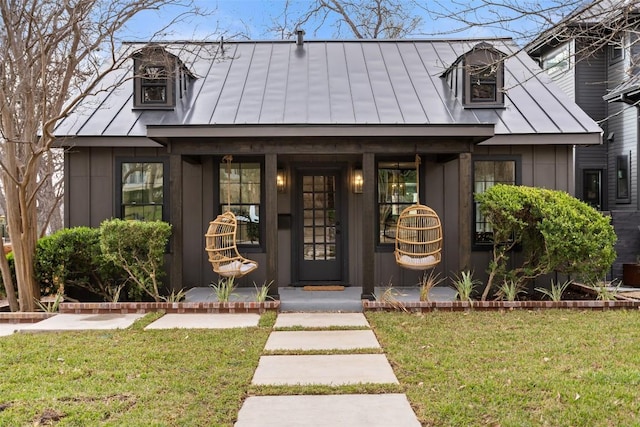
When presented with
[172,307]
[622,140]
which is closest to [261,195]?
[172,307]

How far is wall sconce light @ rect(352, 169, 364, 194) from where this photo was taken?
789cm

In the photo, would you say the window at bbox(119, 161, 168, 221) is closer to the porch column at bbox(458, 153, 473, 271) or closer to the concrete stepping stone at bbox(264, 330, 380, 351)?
the concrete stepping stone at bbox(264, 330, 380, 351)

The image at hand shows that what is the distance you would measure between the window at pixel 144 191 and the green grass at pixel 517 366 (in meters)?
3.82

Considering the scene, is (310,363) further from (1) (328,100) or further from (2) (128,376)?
(1) (328,100)

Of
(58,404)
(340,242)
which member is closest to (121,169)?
(340,242)

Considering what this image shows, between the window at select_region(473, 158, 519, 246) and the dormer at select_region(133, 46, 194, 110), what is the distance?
5.03 meters

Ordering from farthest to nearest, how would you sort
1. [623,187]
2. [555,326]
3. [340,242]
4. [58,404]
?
1. [623,187]
2. [340,242]
3. [555,326]
4. [58,404]

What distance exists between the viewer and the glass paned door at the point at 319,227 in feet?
26.5

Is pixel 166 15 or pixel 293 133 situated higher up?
pixel 166 15

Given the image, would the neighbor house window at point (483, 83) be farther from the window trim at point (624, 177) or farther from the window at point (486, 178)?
the window trim at point (624, 177)

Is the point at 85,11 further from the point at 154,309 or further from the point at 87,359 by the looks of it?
the point at 87,359

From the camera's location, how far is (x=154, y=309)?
638 centimetres

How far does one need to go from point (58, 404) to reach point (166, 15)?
5.62 meters

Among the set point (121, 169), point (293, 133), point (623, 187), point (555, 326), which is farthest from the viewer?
point (623, 187)
